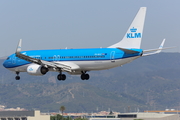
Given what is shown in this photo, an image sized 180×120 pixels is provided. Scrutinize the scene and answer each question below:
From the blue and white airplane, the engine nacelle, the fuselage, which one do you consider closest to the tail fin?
the blue and white airplane

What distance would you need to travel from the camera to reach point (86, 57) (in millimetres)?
72062

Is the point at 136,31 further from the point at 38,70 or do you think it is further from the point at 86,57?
the point at 38,70

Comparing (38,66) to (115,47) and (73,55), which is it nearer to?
Answer: (73,55)

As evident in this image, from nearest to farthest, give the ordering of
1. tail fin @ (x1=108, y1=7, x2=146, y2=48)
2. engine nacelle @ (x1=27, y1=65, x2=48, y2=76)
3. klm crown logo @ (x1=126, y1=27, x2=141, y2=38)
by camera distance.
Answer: tail fin @ (x1=108, y1=7, x2=146, y2=48) → klm crown logo @ (x1=126, y1=27, x2=141, y2=38) → engine nacelle @ (x1=27, y1=65, x2=48, y2=76)

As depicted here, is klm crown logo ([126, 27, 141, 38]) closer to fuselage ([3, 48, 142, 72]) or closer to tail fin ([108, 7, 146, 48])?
tail fin ([108, 7, 146, 48])

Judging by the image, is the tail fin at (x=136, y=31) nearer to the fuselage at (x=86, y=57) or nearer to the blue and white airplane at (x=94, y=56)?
the blue and white airplane at (x=94, y=56)

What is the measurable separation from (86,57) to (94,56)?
4.72 feet

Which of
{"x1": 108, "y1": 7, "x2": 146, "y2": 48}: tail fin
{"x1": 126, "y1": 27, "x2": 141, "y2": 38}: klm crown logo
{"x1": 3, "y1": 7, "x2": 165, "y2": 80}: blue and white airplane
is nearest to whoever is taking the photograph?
{"x1": 3, "y1": 7, "x2": 165, "y2": 80}: blue and white airplane

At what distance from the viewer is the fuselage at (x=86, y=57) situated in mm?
69438

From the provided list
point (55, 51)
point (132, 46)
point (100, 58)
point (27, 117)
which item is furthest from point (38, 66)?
point (27, 117)

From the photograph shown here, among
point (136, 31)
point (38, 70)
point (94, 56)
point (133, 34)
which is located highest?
point (136, 31)

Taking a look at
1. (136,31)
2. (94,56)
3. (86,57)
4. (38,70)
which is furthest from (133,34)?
(38,70)

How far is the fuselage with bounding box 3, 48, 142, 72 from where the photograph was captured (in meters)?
69.4

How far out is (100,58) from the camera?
2776 inches
